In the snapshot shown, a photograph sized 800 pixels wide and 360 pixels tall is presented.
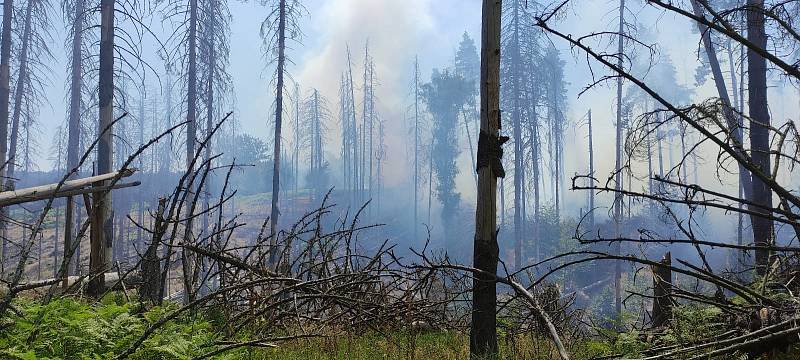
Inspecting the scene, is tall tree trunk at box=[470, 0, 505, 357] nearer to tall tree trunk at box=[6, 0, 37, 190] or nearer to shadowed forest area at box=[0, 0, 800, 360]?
shadowed forest area at box=[0, 0, 800, 360]

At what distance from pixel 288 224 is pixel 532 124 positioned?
33.8 m

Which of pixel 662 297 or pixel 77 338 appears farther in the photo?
pixel 662 297

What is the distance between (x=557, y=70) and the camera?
60.9m

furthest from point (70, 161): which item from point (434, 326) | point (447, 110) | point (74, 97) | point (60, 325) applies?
point (447, 110)

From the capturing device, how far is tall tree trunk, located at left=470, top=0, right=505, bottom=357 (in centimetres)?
500

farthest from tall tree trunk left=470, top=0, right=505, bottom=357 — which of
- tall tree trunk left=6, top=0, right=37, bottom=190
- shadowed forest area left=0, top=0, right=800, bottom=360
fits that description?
tall tree trunk left=6, top=0, right=37, bottom=190

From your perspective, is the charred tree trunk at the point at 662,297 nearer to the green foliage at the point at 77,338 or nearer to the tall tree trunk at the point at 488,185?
the tall tree trunk at the point at 488,185

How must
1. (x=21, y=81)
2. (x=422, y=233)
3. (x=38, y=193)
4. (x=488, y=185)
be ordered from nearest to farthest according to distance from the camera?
1. (x=38, y=193)
2. (x=488, y=185)
3. (x=21, y=81)
4. (x=422, y=233)

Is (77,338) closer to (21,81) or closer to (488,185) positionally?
(488,185)

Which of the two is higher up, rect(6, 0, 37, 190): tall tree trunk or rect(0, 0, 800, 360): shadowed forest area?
rect(6, 0, 37, 190): tall tree trunk

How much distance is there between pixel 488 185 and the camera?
17.0 ft

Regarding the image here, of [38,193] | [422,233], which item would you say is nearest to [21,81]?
[38,193]

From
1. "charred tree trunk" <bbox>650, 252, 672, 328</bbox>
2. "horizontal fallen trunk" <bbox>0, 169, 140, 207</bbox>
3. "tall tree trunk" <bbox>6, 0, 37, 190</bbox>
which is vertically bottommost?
"charred tree trunk" <bbox>650, 252, 672, 328</bbox>

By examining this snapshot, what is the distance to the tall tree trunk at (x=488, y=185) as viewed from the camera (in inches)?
197
